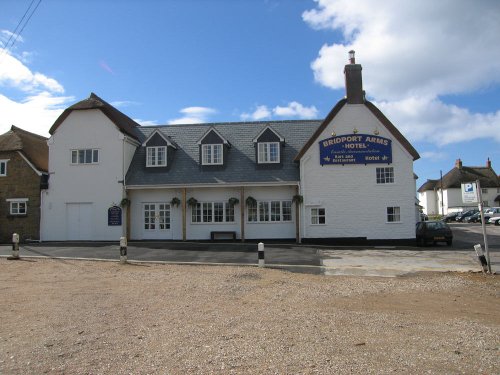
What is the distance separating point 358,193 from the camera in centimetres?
2408

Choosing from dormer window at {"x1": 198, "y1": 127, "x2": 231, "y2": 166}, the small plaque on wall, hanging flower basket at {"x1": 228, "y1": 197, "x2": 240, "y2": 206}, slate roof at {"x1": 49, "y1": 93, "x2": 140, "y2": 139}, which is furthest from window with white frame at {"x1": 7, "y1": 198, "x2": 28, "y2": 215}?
hanging flower basket at {"x1": 228, "y1": 197, "x2": 240, "y2": 206}

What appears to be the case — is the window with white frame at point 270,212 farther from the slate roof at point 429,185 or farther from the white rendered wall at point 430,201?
the white rendered wall at point 430,201

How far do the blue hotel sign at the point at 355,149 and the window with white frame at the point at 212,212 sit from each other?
644cm

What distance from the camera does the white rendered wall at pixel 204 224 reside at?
24.7 meters

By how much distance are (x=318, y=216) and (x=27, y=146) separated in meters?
19.9

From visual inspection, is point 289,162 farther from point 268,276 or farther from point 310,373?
point 310,373

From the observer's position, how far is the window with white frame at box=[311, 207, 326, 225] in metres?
24.2

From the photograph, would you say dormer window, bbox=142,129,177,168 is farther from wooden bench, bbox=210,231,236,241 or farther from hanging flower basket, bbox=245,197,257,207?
hanging flower basket, bbox=245,197,257,207

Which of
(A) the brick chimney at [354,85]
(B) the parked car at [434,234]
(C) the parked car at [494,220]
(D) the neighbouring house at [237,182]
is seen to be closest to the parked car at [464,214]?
(C) the parked car at [494,220]

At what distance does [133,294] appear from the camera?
33.0ft

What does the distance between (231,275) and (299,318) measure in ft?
17.6

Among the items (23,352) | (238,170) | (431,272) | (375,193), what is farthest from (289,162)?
(23,352)

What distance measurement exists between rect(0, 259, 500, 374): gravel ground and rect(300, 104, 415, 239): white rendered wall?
36.8 feet

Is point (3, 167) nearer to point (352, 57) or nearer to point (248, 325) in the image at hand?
point (352, 57)
